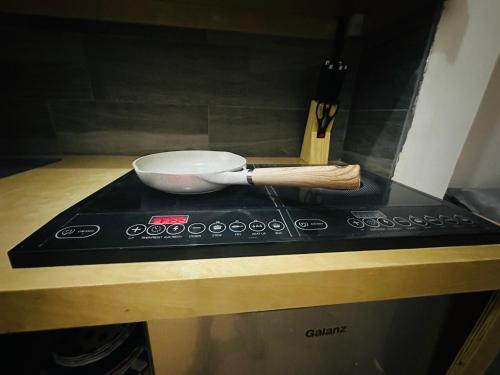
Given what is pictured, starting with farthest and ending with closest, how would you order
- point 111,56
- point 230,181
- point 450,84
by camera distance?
point 111,56, point 450,84, point 230,181

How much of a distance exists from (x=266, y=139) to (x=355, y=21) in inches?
16.3

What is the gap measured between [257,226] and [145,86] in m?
0.59

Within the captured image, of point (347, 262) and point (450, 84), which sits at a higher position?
point (450, 84)

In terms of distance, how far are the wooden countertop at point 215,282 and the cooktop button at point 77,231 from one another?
0.13 feet

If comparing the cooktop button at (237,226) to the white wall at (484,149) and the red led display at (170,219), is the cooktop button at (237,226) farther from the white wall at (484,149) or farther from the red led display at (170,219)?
the white wall at (484,149)

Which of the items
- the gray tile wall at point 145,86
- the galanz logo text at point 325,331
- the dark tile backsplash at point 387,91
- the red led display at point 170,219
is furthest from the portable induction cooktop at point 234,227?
the gray tile wall at point 145,86

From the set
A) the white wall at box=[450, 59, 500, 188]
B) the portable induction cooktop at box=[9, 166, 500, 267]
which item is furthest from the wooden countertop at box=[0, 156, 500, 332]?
the white wall at box=[450, 59, 500, 188]

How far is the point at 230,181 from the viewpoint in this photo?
1.15 ft

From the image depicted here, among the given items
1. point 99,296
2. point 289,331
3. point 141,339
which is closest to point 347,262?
point 289,331

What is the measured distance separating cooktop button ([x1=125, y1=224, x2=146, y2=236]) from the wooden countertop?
1.6 inches

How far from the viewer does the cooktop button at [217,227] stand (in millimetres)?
276

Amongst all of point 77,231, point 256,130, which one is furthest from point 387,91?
point 77,231

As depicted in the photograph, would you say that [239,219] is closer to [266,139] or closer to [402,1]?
[266,139]

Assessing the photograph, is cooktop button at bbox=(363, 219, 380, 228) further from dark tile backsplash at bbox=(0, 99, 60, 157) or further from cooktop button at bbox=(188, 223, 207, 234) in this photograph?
dark tile backsplash at bbox=(0, 99, 60, 157)
